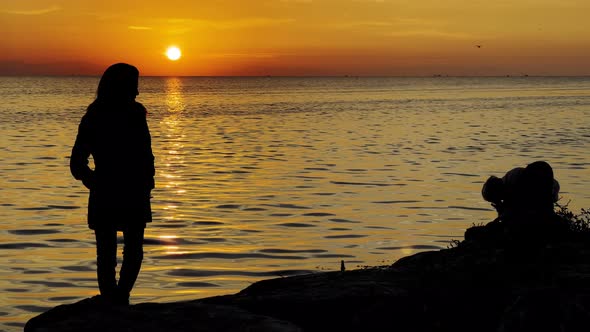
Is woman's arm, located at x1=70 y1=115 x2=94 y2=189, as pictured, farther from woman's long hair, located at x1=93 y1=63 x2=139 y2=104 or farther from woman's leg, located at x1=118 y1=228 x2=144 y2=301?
woman's leg, located at x1=118 y1=228 x2=144 y2=301

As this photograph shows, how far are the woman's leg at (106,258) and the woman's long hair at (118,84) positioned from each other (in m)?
1.12

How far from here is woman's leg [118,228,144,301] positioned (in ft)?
25.5

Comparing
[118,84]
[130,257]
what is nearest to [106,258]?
[130,257]

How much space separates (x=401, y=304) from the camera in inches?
290

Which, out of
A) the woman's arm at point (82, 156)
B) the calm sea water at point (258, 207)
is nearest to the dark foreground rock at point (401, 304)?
the woman's arm at point (82, 156)

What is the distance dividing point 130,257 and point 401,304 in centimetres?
235

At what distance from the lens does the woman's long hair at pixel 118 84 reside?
749 centimetres

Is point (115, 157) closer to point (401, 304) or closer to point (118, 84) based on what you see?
point (118, 84)

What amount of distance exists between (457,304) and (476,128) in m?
42.7

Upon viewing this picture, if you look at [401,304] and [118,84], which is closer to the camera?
[401,304]

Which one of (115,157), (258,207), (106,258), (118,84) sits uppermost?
(118,84)

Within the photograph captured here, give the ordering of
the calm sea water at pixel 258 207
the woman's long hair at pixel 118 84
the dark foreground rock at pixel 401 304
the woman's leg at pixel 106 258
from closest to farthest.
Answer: the dark foreground rock at pixel 401 304 < the woman's long hair at pixel 118 84 < the woman's leg at pixel 106 258 < the calm sea water at pixel 258 207

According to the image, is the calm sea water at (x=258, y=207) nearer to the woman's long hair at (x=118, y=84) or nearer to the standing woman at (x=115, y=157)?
the standing woman at (x=115, y=157)

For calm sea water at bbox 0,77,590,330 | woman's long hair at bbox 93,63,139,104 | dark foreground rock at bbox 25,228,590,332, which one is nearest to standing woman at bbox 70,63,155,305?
woman's long hair at bbox 93,63,139,104
